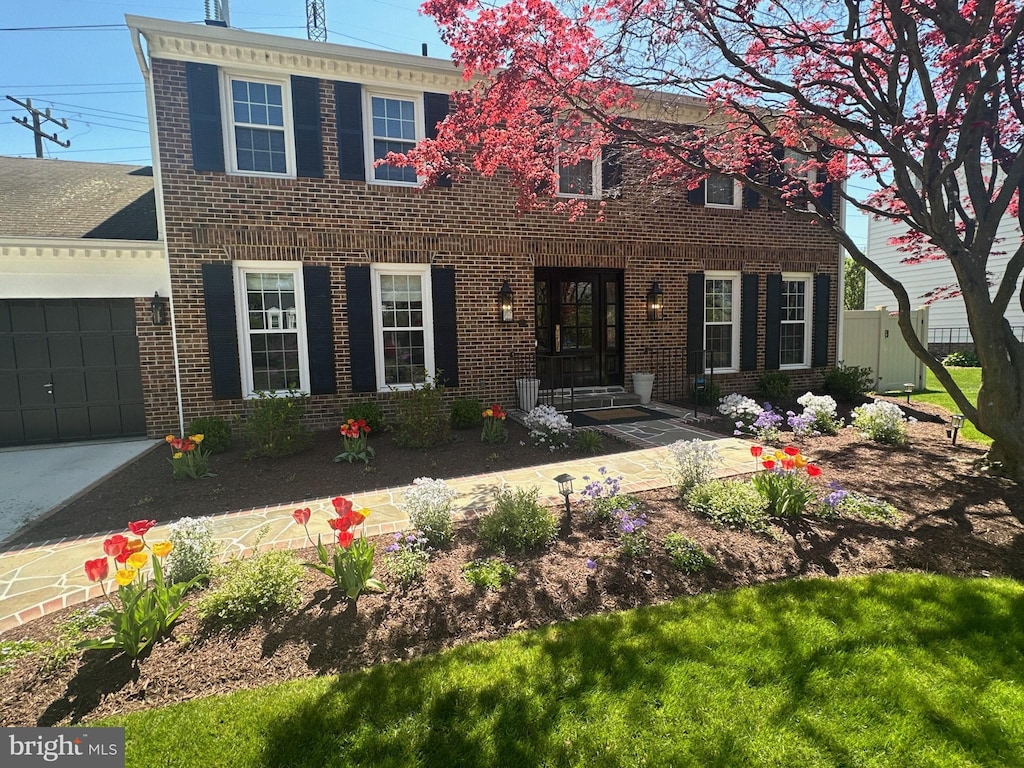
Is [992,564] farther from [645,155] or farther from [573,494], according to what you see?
[645,155]

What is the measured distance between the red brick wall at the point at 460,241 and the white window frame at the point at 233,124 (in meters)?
0.17

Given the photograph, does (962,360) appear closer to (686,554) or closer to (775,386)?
(775,386)

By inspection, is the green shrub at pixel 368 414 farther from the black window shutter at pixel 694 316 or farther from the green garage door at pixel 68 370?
the black window shutter at pixel 694 316

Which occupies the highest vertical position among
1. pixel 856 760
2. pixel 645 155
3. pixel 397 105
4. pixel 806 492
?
pixel 397 105

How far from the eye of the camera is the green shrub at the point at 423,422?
24.2 ft

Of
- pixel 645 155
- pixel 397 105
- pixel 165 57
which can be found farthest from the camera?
pixel 397 105

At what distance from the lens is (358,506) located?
208 inches

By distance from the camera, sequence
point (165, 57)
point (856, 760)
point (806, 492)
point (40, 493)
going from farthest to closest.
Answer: point (165, 57) < point (40, 493) < point (806, 492) < point (856, 760)

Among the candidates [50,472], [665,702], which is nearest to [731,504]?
[665,702]

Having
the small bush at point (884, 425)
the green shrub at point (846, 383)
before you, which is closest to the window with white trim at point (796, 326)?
the green shrub at point (846, 383)

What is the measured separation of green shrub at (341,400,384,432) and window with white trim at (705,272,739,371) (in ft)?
22.7

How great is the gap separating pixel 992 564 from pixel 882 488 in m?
1.54

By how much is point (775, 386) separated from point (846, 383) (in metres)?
1.64

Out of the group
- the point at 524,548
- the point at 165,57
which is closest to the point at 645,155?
the point at 524,548
